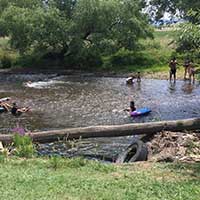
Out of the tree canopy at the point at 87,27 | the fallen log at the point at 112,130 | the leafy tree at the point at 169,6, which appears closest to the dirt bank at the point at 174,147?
the fallen log at the point at 112,130

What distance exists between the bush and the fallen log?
9.76ft

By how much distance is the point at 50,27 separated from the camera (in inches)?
2083

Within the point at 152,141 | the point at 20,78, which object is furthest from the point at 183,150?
the point at 20,78

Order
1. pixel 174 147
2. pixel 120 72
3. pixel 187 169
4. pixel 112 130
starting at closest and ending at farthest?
pixel 187 169
pixel 174 147
pixel 112 130
pixel 120 72

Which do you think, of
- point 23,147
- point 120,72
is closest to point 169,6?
point 23,147

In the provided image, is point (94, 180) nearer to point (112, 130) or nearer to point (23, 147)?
point (23, 147)

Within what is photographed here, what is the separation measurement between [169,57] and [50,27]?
13089mm

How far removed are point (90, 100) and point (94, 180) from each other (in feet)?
72.6

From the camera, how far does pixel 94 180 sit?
37.0 feet

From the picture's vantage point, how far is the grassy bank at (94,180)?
10031 mm

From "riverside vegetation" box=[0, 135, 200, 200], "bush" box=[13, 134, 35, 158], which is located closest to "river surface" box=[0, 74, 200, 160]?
"bush" box=[13, 134, 35, 158]

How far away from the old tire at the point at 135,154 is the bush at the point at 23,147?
3.14m

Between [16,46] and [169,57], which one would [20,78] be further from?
[169,57]

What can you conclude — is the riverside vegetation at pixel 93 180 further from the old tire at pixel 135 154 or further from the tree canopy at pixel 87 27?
the tree canopy at pixel 87 27
